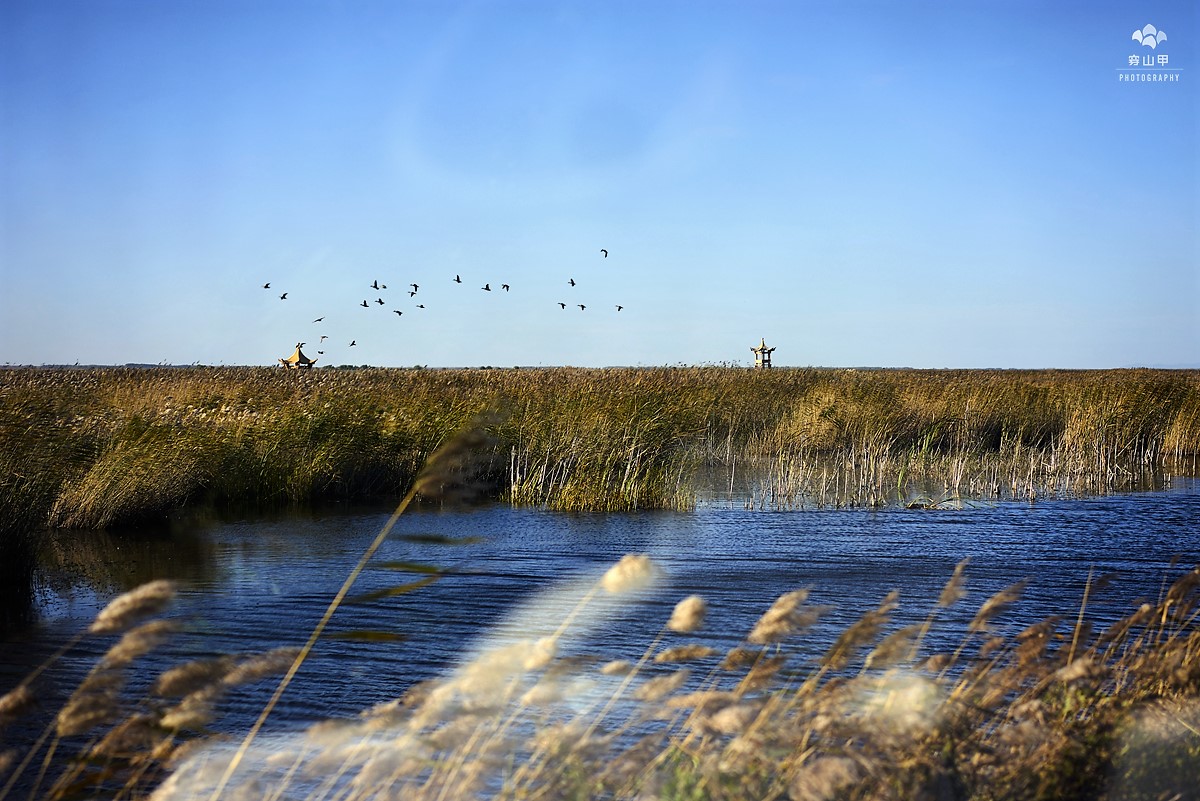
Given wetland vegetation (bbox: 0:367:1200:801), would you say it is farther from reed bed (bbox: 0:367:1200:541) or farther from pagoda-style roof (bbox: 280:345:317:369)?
pagoda-style roof (bbox: 280:345:317:369)

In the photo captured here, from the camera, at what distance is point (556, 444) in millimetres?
14586

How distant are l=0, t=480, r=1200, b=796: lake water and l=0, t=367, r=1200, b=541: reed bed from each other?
708mm

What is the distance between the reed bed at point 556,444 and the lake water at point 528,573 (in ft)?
2.32

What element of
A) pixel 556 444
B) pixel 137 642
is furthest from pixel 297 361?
pixel 137 642

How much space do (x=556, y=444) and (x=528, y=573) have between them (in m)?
5.40

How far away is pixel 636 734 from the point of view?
483 cm

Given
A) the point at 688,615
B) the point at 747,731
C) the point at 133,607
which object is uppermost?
the point at 133,607

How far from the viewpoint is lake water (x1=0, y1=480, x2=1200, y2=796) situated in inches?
262

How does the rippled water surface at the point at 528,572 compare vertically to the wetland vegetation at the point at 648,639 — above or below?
below

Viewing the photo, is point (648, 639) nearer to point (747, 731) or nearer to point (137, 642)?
point (747, 731)

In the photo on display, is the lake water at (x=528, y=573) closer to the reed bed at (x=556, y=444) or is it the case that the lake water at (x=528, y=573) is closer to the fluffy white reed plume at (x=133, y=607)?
the reed bed at (x=556, y=444)

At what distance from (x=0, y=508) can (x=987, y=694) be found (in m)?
8.18

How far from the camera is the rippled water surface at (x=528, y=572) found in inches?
263

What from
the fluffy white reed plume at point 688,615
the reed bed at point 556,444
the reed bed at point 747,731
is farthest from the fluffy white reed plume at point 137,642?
the reed bed at point 556,444
